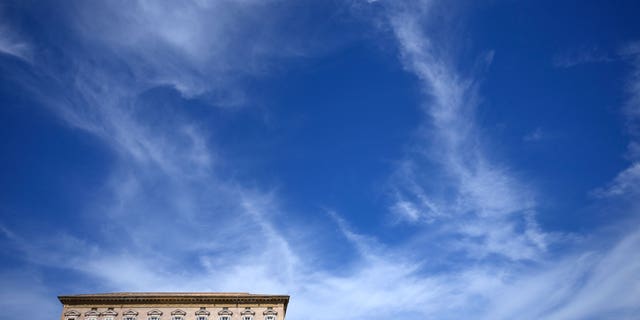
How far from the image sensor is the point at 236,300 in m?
49.3

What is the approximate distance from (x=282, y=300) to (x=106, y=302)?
19.5m

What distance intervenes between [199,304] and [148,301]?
224 inches

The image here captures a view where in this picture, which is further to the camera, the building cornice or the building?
the building cornice

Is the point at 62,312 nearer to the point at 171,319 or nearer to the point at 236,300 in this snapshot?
the point at 171,319

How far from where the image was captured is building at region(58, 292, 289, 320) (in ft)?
160

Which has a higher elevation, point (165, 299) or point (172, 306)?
point (165, 299)

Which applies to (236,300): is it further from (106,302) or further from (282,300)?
(106,302)

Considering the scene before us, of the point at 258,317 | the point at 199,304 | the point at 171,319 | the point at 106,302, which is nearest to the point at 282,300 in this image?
the point at 258,317

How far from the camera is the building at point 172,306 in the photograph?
48688 millimetres

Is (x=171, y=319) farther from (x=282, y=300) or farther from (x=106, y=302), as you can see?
(x=282, y=300)

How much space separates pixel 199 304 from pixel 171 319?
329 cm

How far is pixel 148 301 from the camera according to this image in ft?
162

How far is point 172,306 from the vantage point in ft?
162

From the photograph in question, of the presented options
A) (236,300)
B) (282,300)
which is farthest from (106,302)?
(282,300)
